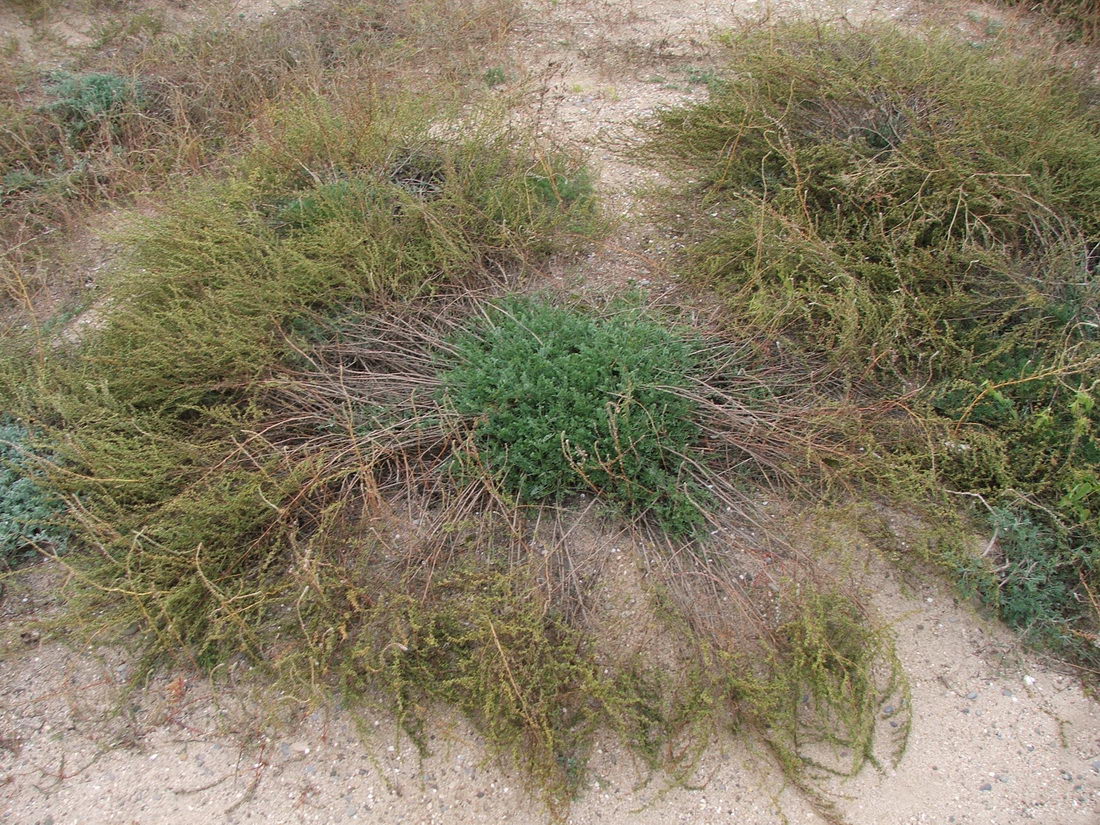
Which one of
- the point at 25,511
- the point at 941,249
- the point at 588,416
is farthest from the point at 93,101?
the point at 941,249

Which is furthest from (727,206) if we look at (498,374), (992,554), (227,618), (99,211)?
(99,211)

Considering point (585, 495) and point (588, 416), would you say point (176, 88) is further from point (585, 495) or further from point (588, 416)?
point (585, 495)

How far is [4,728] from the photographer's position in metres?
2.69

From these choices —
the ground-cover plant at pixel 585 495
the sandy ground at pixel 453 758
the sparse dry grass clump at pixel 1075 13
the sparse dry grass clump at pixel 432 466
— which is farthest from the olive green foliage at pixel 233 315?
the sparse dry grass clump at pixel 1075 13

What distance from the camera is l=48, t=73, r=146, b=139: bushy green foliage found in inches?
207

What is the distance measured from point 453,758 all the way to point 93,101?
5.03m

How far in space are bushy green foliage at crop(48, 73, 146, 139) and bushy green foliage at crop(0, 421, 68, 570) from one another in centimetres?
303

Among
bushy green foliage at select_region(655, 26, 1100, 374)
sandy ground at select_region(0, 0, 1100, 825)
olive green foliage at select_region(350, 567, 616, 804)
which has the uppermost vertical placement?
bushy green foliage at select_region(655, 26, 1100, 374)

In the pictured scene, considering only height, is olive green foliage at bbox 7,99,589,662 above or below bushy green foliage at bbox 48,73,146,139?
below

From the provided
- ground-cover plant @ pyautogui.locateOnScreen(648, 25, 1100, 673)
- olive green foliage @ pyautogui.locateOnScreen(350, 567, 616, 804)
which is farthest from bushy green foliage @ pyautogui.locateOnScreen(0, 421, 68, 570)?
ground-cover plant @ pyautogui.locateOnScreen(648, 25, 1100, 673)

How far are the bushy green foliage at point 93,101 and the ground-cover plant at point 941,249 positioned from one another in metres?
3.53

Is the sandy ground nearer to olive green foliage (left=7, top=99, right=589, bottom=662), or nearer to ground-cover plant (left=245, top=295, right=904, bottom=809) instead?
ground-cover plant (left=245, top=295, right=904, bottom=809)

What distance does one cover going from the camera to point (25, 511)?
310cm

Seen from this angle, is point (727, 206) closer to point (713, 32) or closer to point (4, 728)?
point (713, 32)
